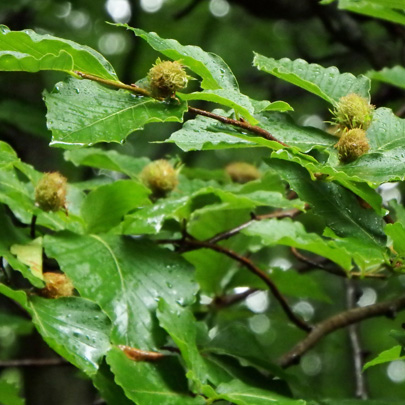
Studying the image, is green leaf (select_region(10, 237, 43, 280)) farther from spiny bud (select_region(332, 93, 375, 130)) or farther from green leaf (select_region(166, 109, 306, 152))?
spiny bud (select_region(332, 93, 375, 130))

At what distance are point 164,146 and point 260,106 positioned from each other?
Answer: 258cm

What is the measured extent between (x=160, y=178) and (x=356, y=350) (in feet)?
3.75

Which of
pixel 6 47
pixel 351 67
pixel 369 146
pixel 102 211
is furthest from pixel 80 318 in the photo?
pixel 351 67

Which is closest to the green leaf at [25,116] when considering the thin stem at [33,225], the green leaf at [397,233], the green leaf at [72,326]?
the thin stem at [33,225]

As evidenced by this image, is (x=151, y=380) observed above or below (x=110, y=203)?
below

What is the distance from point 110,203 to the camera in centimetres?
149

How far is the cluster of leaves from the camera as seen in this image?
1.08 m

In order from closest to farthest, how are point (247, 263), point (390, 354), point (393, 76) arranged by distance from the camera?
point (390, 354), point (247, 263), point (393, 76)

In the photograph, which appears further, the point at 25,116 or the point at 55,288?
the point at 25,116

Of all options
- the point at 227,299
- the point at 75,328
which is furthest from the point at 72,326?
the point at 227,299

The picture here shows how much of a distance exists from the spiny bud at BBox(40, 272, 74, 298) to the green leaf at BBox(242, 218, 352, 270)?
0.46 metres

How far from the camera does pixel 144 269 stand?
1.38 metres

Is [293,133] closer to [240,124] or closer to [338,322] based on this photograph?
[240,124]

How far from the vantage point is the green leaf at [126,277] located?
4.17 feet
